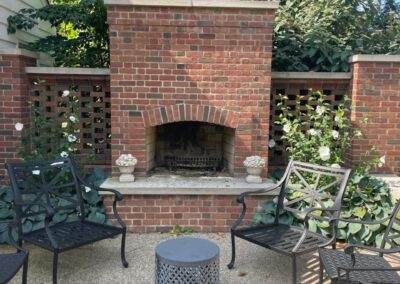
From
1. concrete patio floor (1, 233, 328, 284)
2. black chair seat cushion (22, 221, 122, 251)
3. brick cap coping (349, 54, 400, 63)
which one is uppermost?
brick cap coping (349, 54, 400, 63)

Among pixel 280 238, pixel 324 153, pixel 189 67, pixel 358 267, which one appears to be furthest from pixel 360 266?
pixel 189 67

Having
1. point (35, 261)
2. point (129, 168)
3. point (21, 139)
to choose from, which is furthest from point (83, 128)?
point (35, 261)

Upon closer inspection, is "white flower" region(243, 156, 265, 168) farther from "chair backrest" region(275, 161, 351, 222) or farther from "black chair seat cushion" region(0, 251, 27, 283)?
"black chair seat cushion" region(0, 251, 27, 283)

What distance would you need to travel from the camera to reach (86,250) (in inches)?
152

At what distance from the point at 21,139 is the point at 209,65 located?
2.39 meters

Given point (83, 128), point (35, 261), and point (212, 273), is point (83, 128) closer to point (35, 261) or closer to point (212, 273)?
point (35, 261)

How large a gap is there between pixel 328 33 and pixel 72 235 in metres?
4.52

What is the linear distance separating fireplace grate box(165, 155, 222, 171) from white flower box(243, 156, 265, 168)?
0.80 metres

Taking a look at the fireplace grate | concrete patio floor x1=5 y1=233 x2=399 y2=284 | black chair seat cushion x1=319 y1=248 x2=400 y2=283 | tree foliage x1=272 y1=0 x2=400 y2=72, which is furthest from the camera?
tree foliage x1=272 y1=0 x2=400 y2=72

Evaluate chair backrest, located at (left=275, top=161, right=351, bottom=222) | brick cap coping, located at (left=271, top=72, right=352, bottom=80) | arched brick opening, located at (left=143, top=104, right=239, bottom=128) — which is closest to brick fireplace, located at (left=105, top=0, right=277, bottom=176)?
arched brick opening, located at (left=143, top=104, right=239, bottom=128)

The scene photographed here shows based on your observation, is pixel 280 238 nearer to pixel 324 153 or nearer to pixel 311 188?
pixel 311 188

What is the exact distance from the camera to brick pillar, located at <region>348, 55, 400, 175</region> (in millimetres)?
4742

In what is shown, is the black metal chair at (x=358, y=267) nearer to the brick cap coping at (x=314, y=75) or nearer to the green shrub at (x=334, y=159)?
the green shrub at (x=334, y=159)

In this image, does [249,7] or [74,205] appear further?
[249,7]
